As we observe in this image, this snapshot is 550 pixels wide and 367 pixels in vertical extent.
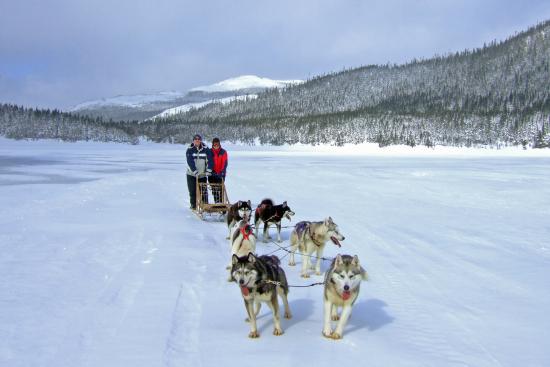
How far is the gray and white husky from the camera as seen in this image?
4.11m

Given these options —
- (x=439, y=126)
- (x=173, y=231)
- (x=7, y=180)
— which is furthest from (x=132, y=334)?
(x=439, y=126)

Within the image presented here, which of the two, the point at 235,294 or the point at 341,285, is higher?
the point at 341,285

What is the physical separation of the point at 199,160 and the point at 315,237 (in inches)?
229

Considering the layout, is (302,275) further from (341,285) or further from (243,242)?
(341,285)

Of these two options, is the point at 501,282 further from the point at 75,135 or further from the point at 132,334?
the point at 75,135

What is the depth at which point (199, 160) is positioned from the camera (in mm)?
11422

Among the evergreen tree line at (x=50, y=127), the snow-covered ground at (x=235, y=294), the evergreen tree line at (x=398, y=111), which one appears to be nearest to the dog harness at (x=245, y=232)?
the snow-covered ground at (x=235, y=294)

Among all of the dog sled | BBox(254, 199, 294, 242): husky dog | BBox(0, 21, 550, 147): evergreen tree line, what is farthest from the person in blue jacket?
BBox(0, 21, 550, 147): evergreen tree line

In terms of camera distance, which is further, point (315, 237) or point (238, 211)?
point (238, 211)

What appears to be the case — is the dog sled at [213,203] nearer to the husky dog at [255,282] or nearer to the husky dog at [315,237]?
the husky dog at [315,237]

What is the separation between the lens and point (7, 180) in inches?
780

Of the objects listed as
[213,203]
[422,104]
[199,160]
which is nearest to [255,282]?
[213,203]

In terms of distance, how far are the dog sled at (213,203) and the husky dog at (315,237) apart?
4.19 metres

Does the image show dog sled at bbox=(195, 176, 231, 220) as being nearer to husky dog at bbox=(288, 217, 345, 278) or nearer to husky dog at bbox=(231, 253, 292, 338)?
husky dog at bbox=(288, 217, 345, 278)
